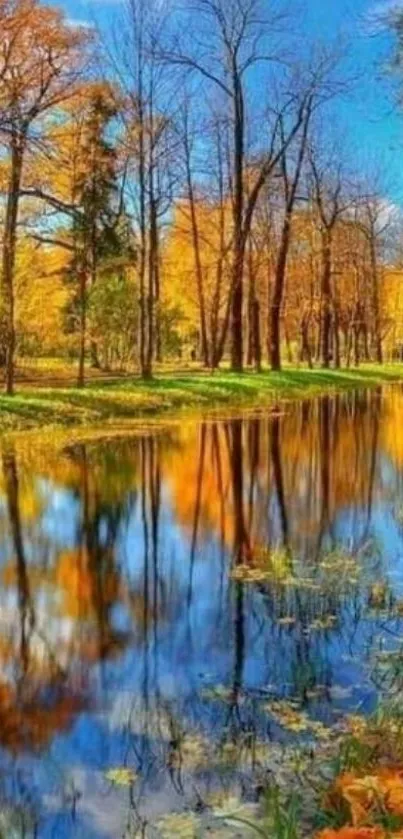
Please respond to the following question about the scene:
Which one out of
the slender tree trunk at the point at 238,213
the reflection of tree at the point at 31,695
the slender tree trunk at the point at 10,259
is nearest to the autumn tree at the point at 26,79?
the slender tree trunk at the point at 10,259

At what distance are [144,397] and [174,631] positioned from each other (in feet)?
65.0

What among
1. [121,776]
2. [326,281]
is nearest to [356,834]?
[121,776]

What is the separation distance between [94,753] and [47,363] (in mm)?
40284

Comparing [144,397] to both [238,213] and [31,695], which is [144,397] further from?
[31,695]

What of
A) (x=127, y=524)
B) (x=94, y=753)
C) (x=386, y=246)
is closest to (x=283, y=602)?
(x=94, y=753)

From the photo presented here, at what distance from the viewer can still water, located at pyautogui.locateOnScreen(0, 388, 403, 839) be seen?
179 inches

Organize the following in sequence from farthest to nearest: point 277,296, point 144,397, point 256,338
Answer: point 256,338 → point 277,296 → point 144,397

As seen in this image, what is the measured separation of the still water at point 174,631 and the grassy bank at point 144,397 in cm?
782

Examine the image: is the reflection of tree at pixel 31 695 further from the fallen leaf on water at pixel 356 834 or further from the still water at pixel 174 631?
the fallen leaf on water at pixel 356 834

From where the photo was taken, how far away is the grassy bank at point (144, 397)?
22078mm

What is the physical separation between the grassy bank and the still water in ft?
25.7

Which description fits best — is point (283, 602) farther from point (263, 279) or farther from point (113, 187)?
point (263, 279)

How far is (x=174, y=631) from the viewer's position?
679 centimetres

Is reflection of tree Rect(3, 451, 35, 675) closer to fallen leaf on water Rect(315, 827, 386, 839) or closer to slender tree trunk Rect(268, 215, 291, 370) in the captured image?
fallen leaf on water Rect(315, 827, 386, 839)
